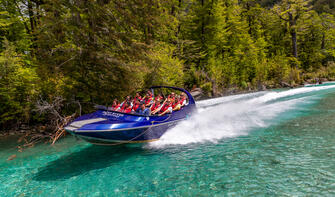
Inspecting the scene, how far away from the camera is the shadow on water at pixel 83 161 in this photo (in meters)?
5.77

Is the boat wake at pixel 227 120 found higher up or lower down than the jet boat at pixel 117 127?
lower down

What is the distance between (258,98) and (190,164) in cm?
1223

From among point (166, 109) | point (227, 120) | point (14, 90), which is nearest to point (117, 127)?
point (166, 109)

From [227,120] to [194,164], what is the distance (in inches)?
210

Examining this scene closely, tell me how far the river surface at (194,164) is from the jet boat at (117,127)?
54 centimetres

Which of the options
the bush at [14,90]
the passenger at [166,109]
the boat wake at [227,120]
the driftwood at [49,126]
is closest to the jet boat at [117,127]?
the passenger at [166,109]

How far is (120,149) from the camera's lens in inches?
303

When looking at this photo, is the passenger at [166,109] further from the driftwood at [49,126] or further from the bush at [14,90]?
the bush at [14,90]

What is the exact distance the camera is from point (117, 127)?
6.33 m

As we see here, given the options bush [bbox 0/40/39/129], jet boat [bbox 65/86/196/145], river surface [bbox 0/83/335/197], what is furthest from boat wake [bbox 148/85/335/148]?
bush [bbox 0/40/39/129]

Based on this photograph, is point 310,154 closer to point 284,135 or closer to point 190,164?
point 284,135

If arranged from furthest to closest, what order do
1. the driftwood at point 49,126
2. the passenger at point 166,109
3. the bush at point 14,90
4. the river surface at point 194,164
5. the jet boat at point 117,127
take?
the bush at point 14,90 < the driftwood at point 49,126 < the passenger at point 166,109 < the jet boat at point 117,127 < the river surface at point 194,164

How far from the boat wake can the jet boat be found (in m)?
0.63

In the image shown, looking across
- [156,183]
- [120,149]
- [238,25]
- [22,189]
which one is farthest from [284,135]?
[238,25]
